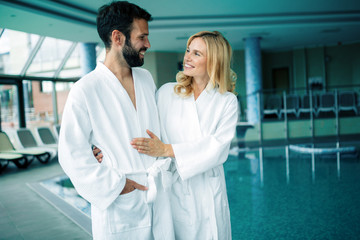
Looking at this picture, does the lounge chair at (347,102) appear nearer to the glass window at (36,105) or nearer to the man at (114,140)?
the man at (114,140)

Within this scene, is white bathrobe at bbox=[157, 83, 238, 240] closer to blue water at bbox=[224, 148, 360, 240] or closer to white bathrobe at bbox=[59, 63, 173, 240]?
white bathrobe at bbox=[59, 63, 173, 240]

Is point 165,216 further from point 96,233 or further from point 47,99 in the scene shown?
point 47,99

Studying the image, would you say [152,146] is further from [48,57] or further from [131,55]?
[48,57]

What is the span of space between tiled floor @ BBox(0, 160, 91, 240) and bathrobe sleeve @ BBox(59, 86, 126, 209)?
1.88 meters

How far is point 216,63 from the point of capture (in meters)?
1.60

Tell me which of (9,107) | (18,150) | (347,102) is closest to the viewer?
(18,150)

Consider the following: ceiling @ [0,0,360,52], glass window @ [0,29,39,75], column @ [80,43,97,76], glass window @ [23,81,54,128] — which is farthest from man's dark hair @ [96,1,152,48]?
glass window @ [23,81,54,128]

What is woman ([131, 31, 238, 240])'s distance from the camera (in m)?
1.59

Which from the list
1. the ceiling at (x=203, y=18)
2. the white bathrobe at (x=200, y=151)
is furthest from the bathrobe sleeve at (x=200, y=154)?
the ceiling at (x=203, y=18)

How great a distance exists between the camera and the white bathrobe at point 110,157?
1.30 m

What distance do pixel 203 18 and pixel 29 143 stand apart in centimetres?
585

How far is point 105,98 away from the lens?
4.58 ft

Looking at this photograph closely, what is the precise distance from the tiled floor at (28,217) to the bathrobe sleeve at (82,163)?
1879 millimetres

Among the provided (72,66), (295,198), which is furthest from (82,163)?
(72,66)
